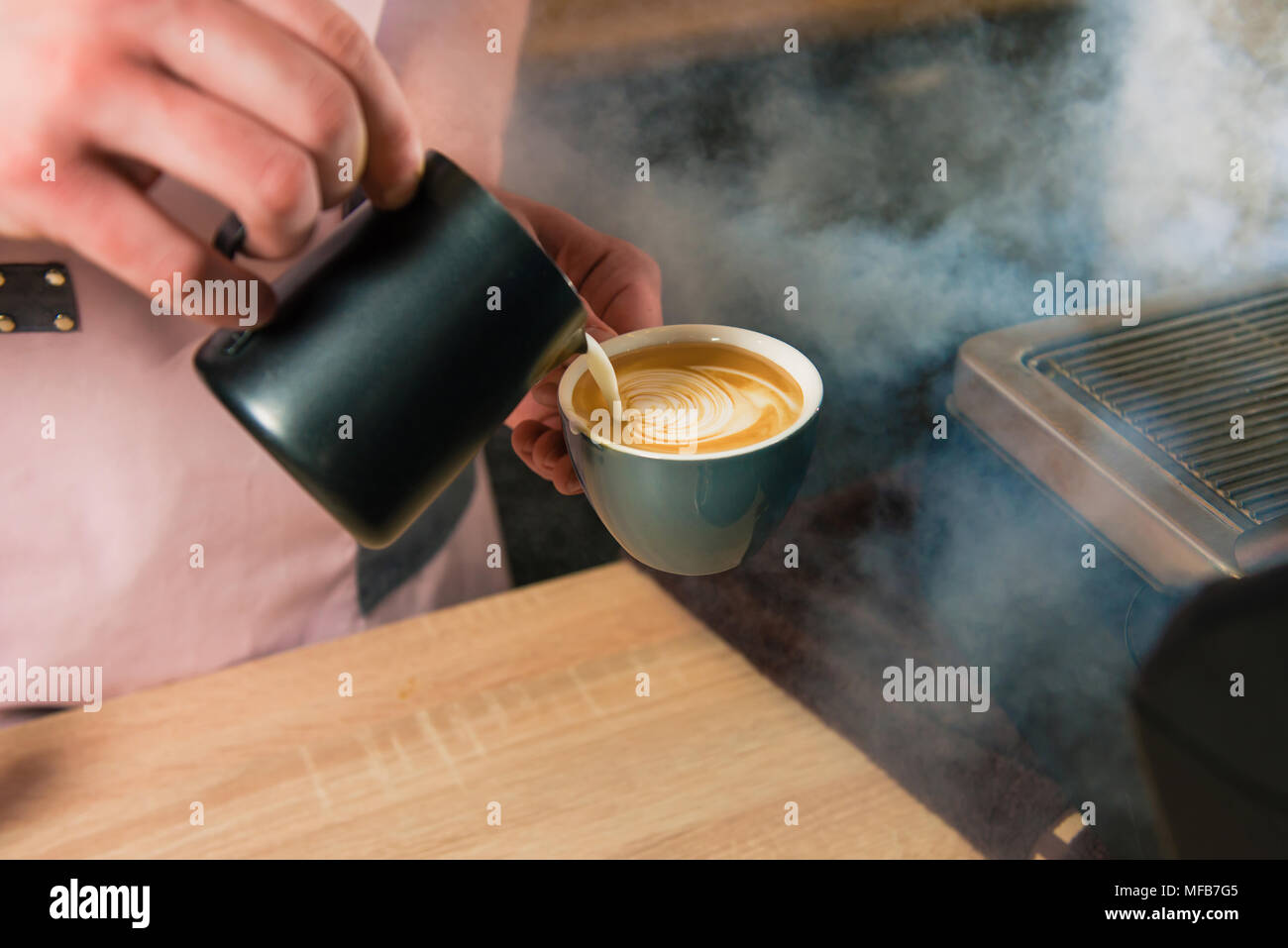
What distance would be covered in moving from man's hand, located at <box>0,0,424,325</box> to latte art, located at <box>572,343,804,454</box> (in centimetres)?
24

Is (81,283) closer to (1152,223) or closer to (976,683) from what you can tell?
(976,683)

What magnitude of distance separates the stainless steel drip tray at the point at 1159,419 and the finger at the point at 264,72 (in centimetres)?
55

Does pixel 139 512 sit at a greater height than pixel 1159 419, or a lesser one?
lesser

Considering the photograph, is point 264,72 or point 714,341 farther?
point 714,341

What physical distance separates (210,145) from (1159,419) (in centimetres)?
67

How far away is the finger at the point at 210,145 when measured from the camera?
43 centimetres

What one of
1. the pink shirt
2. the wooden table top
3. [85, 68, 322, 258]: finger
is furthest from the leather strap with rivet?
[85, 68, 322, 258]: finger

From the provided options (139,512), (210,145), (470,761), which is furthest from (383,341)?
(139,512)

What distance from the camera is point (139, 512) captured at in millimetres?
941

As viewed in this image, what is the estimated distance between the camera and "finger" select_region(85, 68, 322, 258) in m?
0.43

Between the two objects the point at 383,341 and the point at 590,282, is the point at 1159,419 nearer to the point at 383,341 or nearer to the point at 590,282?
the point at 590,282

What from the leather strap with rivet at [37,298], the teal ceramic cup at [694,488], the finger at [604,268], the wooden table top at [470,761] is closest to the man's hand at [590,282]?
the finger at [604,268]
